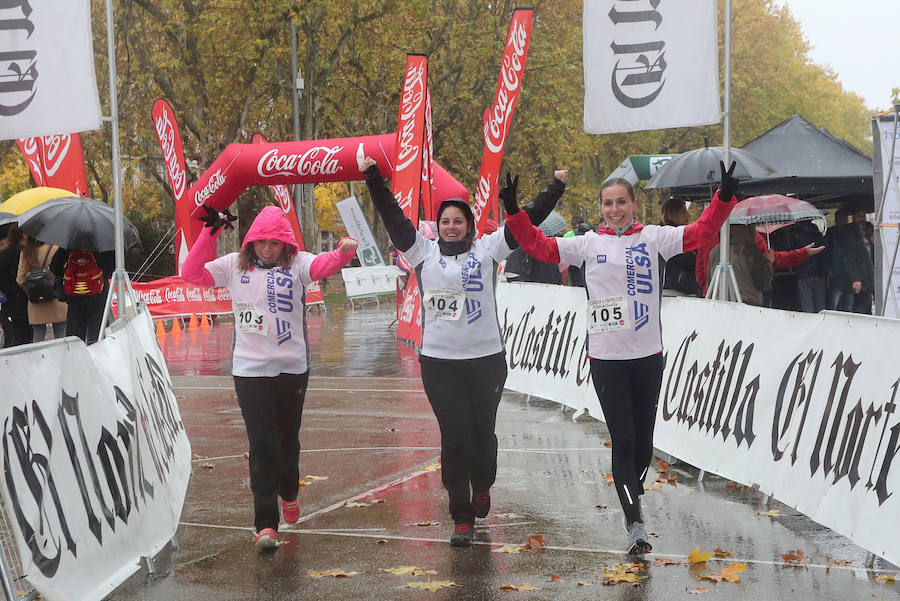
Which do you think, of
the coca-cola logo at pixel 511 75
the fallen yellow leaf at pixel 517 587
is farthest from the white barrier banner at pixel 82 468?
the coca-cola logo at pixel 511 75

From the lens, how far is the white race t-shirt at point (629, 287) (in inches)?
238

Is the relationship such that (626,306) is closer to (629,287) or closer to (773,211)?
(629,287)

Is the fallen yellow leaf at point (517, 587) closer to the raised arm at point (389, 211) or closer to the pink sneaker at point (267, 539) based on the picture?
the pink sneaker at point (267, 539)

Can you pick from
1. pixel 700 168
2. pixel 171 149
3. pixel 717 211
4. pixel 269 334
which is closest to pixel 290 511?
pixel 269 334

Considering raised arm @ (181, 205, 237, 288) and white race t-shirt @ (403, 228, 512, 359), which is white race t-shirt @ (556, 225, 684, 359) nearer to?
white race t-shirt @ (403, 228, 512, 359)

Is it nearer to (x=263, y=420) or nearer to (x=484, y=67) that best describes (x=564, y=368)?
(x=263, y=420)

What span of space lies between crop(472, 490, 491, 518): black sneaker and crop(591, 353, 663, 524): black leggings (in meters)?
0.74

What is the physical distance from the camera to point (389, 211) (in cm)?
617

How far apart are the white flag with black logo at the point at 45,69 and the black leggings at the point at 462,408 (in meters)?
3.75

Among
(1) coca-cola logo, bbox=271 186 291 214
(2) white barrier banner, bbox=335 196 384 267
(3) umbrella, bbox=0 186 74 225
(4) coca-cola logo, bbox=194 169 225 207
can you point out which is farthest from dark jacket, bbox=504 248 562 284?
(2) white barrier banner, bbox=335 196 384 267

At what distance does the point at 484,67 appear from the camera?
1533 inches

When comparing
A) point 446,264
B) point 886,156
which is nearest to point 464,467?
point 446,264

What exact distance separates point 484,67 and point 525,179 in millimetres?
8403

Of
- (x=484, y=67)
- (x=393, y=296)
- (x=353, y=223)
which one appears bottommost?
(x=393, y=296)
